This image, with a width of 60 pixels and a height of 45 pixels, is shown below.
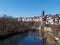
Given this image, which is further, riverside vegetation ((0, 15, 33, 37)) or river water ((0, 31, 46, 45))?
riverside vegetation ((0, 15, 33, 37))

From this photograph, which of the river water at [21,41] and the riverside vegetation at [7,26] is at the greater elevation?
the riverside vegetation at [7,26]

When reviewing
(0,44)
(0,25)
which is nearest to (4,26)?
(0,25)

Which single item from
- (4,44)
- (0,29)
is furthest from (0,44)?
(0,29)

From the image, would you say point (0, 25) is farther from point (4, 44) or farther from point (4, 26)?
point (4, 44)

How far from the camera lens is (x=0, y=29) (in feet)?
118

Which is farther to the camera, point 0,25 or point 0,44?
point 0,25

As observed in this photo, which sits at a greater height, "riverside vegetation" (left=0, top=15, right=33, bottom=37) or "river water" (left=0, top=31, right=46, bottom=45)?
"riverside vegetation" (left=0, top=15, right=33, bottom=37)

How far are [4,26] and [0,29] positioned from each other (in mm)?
2215

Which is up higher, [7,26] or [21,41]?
[7,26]

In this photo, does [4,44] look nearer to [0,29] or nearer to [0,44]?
[0,44]

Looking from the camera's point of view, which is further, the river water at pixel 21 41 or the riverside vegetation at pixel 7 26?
the riverside vegetation at pixel 7 26

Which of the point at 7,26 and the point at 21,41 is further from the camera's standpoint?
the point at 7,26

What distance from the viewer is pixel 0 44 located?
2142 cm

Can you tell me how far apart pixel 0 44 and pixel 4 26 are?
1677 centimetres
